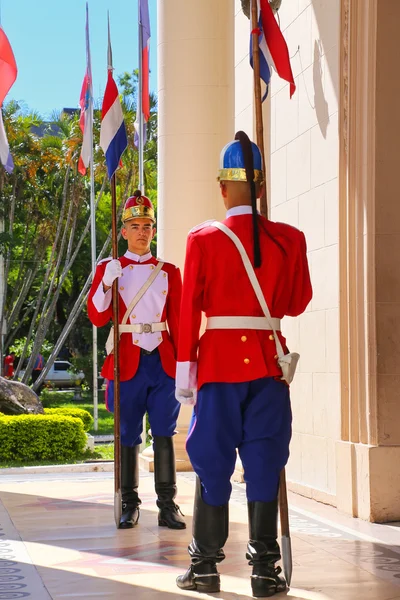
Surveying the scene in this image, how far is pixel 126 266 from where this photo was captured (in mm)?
6199

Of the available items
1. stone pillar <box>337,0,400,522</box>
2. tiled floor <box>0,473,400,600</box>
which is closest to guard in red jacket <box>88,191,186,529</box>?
tiled floor <box>0,473,400,600</box>

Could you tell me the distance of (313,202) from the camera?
742 centimetres

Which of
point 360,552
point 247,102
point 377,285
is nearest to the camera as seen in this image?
point 360,552

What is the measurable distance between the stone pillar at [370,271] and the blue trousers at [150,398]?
50.9 inches

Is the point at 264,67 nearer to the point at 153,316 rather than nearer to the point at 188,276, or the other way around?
the point at 153,316

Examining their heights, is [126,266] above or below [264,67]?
below

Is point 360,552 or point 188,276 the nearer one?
point 188,276

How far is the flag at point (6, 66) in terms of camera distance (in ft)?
28.3

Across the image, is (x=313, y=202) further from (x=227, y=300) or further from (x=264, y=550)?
(x=264, y=550)

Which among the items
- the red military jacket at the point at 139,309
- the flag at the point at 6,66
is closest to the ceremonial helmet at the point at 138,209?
the red military jacket at the point at 139,309

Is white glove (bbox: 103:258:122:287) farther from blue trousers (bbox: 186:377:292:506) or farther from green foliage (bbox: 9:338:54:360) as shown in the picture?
green foliage (bbox: 9:338:54:360)

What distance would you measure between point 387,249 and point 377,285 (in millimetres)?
248

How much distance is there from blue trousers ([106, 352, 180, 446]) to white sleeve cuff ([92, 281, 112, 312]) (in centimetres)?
39

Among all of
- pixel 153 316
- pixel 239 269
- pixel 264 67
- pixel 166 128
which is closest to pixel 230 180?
pixel 239 269
